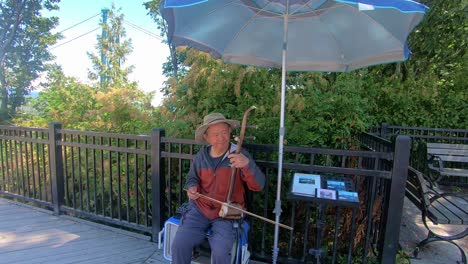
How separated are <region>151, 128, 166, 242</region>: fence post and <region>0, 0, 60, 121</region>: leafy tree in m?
13.0

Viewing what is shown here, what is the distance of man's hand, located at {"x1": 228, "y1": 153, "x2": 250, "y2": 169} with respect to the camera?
7.26ft

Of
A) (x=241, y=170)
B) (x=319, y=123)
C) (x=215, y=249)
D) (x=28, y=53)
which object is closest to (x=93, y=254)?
(x=215, y=249)

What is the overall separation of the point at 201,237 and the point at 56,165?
2.45m

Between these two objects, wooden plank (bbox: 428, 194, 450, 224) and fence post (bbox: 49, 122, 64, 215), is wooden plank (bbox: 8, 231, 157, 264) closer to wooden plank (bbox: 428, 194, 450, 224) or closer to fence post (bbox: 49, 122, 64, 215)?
fence post (bbox: 49, 122, 64, 215)

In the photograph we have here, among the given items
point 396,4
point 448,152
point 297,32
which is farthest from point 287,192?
point 448,152

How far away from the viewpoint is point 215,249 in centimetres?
219

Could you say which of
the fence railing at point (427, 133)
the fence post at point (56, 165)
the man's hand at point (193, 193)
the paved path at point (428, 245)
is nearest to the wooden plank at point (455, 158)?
the fence railing at point (427, 133)

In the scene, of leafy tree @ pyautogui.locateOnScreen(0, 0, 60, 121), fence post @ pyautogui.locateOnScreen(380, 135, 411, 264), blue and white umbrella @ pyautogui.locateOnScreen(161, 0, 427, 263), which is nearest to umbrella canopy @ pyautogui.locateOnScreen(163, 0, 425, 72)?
blue and white umbrella @ pyautogui.locateOnScreen(161, 0, 427, 263)

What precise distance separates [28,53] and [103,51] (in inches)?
346

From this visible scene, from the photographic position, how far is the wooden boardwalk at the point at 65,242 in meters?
2.87

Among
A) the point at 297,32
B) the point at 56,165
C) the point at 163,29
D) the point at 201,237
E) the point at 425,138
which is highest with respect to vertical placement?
the point at 163,29

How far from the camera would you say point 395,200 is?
2.39 m

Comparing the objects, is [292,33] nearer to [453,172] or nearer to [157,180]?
[157,180]

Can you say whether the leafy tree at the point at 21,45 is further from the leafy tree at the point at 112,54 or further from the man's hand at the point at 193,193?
the man's hand at the point at 193,193
